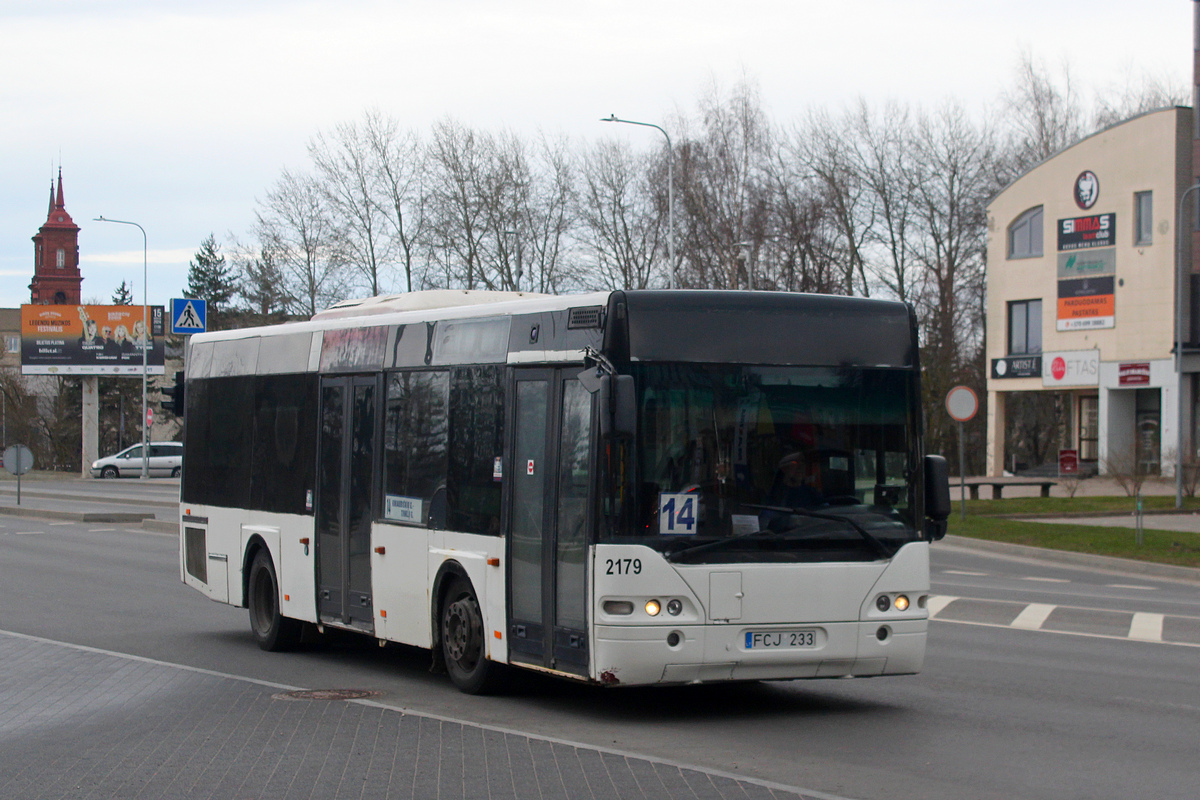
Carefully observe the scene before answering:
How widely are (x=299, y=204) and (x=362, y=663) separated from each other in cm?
5600

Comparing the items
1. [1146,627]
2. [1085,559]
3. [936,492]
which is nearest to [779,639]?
[936,492]

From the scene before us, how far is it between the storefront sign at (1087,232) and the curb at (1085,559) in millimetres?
29568

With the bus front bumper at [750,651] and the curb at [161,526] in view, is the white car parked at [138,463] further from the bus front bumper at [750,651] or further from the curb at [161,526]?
the bus front bumper at [750,651]

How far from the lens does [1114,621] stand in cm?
1530

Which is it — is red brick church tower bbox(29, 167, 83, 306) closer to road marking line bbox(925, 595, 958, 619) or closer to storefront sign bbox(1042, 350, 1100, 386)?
storefront sign bbox(1042, 350, 1100, 386)

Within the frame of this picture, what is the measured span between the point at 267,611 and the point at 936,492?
6.31 m

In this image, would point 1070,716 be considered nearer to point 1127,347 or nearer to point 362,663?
point 362,663

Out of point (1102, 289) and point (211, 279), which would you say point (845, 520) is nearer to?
point (1102, 289)

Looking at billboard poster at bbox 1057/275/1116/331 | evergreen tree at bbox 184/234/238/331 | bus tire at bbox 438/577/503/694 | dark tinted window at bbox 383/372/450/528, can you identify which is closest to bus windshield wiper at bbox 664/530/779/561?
bus tire at bbox 438/577/503/694

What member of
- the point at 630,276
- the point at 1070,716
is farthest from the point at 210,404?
the point at 630,276

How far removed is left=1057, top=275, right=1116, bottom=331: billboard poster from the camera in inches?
2100

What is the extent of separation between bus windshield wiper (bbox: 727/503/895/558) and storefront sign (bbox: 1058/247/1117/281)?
47.2 meters

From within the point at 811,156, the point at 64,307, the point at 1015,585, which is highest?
the point at 811,156

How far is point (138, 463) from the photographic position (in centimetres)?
7031
